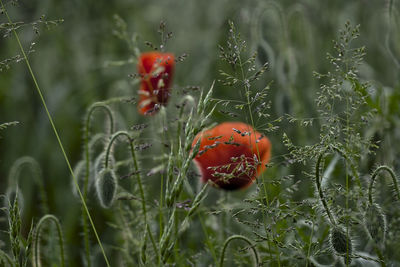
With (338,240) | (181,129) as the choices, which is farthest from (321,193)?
(181,129)

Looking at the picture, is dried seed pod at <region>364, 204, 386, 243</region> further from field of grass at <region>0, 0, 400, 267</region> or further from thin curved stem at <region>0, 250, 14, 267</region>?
thin curved stem at <region>0, 250, 14, 267</region>

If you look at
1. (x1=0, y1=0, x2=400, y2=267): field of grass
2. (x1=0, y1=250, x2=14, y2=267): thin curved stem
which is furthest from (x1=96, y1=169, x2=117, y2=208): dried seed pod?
(x1=0, y1=250, x2=14, y2=267): thin curved stem

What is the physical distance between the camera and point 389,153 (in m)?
1.22

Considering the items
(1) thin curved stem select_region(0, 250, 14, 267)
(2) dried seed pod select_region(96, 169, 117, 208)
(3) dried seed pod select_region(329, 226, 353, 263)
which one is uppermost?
(2) dried seed pod select_region(96, 169, 117, 208)

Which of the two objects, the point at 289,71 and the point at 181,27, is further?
the point at 181,27

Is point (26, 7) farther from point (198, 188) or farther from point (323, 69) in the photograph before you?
point (198, 188)

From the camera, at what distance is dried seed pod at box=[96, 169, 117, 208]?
103 cm

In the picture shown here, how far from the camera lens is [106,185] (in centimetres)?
103

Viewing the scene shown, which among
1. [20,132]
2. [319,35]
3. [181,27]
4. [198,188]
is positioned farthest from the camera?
[181,27]

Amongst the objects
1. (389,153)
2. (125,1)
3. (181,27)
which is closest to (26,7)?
(125,1)

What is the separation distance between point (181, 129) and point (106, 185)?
0.17 meters

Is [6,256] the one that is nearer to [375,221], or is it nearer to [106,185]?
[106,185]

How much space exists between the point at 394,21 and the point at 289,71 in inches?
12.9

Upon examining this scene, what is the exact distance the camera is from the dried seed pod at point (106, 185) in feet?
3.38
